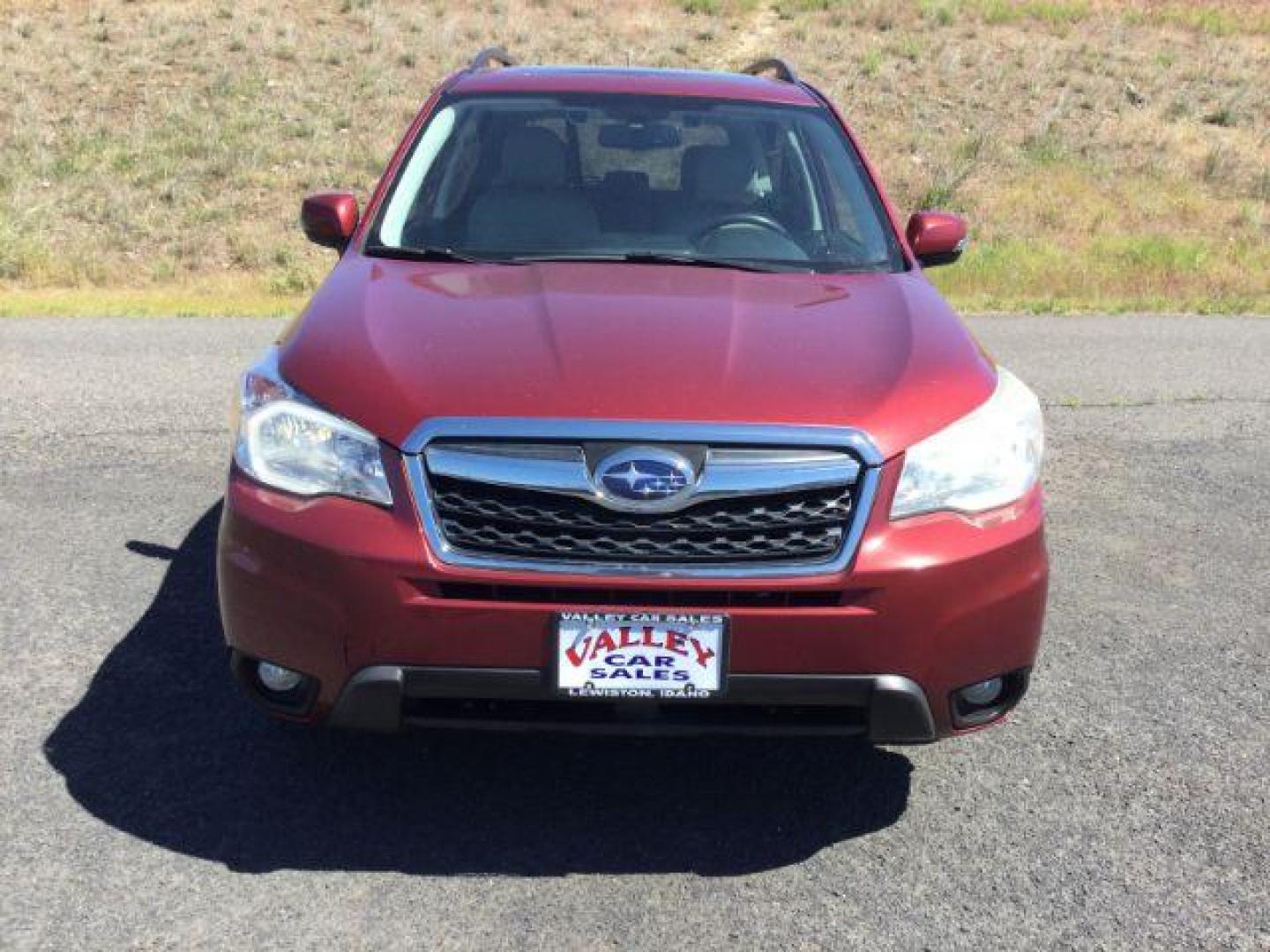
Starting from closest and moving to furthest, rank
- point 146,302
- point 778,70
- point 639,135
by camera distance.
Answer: point 639,135 → point 778,70 → point 146,302

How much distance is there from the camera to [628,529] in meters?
3.22

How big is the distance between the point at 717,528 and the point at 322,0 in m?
26.3

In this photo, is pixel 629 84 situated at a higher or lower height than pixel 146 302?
higher

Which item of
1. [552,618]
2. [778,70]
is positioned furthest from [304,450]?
[778,70]

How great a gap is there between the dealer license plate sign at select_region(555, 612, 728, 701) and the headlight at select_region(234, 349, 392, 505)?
0.50 m

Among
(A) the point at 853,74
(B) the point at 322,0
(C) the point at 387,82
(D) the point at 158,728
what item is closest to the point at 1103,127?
(A) the point at 853,74

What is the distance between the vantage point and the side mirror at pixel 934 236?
16.4 ft

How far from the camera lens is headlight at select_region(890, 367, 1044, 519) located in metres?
3.34

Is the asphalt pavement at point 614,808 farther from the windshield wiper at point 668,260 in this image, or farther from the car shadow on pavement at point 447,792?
the windshield wiper at point 668,260

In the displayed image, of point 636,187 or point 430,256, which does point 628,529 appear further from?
point 636,187

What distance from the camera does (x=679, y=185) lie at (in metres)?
4.93

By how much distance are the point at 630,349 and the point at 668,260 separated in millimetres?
948

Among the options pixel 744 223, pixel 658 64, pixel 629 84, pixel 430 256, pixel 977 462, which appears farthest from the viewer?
pixel 658 64

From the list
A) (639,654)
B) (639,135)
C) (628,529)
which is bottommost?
(639,654)
